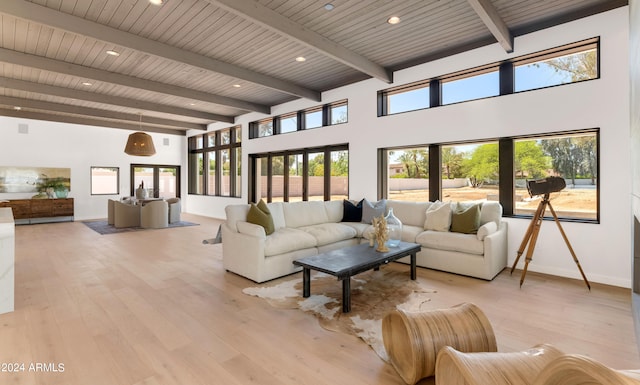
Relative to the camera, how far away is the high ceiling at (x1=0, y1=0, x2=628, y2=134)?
3.56m

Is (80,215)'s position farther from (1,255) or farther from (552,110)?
(552,110)

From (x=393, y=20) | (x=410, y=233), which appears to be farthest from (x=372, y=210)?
(x=393, y=20)

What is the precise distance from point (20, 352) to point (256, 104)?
6.80 m

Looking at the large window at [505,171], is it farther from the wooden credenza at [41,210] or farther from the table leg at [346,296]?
the wooden credenza at [41,210]

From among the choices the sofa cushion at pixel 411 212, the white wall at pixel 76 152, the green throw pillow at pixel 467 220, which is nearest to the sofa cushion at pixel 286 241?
the sofa cushion at pixel 411 212

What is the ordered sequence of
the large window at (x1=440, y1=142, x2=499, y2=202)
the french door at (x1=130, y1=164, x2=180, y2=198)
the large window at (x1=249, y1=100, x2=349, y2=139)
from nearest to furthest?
the large window at (x1=440, y1=142, x2=499, y2=202) < the large window at (x1=249, y1=100, x2=349, y2=139) < the french door at (x1=130, y1=164, x2=180, y2=198)

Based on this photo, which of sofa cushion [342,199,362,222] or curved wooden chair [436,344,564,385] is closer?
curved wooden chair [436,344,564,385]

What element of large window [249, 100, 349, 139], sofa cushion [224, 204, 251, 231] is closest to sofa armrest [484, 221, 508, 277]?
sofa cushion [224, 204, 251, 231]

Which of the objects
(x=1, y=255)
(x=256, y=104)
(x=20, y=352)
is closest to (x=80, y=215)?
(x=256, y=104)

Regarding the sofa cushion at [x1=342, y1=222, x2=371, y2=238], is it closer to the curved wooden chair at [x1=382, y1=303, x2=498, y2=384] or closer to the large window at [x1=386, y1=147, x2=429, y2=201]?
the large window at [x1=386, y1=147, x2=429, y2=201]

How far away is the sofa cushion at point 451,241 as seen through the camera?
Answer: 392cm

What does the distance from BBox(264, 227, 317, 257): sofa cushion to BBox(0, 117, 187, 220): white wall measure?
8428 millimetres

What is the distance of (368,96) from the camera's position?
6039 mm

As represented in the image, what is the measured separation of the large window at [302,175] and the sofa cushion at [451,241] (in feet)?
7.93
